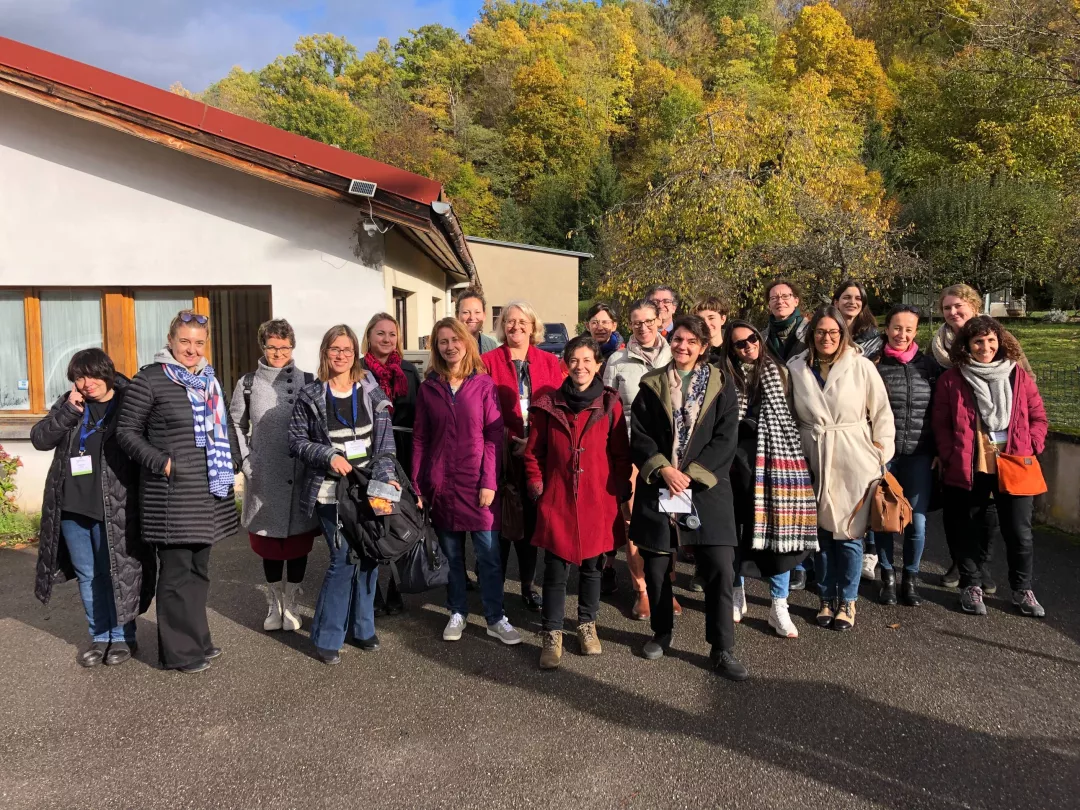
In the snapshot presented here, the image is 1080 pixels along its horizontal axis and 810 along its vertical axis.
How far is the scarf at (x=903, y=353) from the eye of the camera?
4.59m

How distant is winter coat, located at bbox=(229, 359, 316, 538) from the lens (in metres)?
4.12

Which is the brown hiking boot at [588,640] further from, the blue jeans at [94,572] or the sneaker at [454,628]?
the blue jeans at [94,572]

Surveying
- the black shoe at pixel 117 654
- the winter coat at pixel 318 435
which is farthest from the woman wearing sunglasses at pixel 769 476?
the black shoe at pixel 117 654

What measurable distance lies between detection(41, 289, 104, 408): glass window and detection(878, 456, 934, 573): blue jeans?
7.05 meters

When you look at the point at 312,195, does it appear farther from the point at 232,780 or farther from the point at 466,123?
the point at 466,123

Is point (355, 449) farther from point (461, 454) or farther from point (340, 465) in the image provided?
point (461, 454)

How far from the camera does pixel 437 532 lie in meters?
4.16

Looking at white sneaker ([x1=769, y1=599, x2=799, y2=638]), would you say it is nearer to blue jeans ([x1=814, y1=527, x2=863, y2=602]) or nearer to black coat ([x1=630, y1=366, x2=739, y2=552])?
blue jeans ([x1=814, y1=527, x2=863, y2=602])

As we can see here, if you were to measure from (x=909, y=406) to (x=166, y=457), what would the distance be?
4359 millimetres

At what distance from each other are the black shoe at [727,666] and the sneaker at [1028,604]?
6.65ft

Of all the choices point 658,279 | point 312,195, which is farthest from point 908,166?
point 312,195

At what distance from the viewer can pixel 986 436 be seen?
439 cm

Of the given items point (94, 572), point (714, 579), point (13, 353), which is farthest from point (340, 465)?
point (13, 353)

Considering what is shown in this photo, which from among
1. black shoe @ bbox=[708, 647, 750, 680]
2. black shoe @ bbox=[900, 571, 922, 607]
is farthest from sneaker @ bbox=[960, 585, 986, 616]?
black shoe @ bbox=[708, 647, 750, 680]
